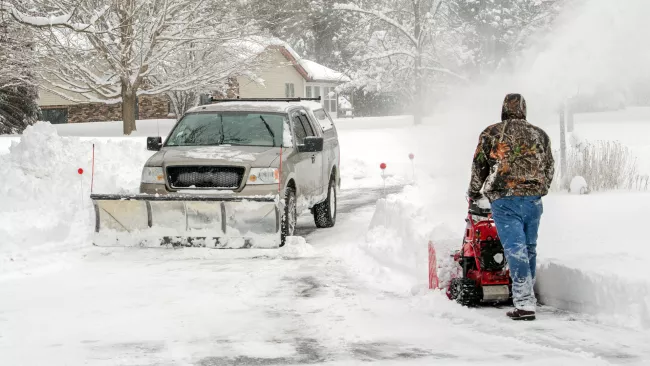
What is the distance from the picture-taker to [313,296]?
885 cm

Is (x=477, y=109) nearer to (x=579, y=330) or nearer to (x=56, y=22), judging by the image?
(x=56, y=22)

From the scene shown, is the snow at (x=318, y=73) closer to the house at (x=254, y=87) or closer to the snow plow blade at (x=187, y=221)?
the house at (x=254, y=87)

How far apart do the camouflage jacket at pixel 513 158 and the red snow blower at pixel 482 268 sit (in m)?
0.37

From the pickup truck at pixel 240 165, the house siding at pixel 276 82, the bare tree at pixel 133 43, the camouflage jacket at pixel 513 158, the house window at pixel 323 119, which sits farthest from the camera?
the house siding at pixel 276 82

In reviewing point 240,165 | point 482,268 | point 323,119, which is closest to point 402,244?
point 240,165

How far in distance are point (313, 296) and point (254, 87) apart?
48.5 meters

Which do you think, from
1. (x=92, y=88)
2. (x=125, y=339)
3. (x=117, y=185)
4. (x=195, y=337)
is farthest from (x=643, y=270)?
(x=92, y=88)

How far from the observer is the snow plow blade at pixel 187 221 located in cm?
1124

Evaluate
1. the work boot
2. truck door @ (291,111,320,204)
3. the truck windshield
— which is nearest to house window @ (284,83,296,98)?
truck door @ (291,111,320,204)

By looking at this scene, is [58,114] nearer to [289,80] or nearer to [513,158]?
[289,80]

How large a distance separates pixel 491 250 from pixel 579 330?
1.14m

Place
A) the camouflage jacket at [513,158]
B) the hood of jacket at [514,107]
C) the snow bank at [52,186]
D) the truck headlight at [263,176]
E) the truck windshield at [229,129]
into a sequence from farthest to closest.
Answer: the truck windshield at [229,129]
the snow bank at [52,186]
the truck headlight at [263,176]
the hood of jacket at [514,107]
the camouflage jacket at [513,158]

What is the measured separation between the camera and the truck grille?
11688 millimetres

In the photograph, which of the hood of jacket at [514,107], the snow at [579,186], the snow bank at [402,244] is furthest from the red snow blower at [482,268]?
the snow at [579,186]
